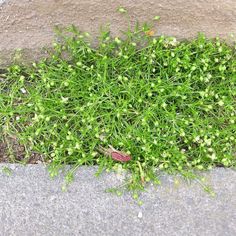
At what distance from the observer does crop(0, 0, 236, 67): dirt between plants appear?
2.31 metres

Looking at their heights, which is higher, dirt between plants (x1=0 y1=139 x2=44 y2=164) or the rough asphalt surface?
dirt between plants (x1=0 y1=139 x2=44 y2=164)

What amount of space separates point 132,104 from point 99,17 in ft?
1.70

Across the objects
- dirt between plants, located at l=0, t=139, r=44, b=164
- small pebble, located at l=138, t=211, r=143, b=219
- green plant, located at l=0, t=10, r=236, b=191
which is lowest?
small pebble, located at l=138, t=211, r=143, b=219

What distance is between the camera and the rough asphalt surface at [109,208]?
2254mm

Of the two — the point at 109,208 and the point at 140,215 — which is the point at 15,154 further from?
the point at 140,215

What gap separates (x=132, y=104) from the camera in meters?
2.38

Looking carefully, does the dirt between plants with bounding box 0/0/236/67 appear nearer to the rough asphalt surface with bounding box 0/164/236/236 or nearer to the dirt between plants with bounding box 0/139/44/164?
the dirt between plants with bounding box 0/139/44/164

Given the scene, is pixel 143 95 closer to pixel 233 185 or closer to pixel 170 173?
pixel 170 173

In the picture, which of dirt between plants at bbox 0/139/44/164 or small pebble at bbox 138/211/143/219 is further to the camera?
dirt between plants at bbox 0/139/44/164

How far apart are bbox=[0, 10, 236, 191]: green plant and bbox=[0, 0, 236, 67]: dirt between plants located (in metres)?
0.05

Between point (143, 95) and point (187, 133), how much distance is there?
1.06 feet

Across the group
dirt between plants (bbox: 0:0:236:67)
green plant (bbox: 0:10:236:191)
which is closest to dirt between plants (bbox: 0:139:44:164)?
green plant (bbox: 0:10:236:191)

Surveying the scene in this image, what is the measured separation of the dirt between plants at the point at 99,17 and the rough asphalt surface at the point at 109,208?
0.79 meters

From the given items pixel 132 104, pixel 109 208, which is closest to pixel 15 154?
pixel 109 208
